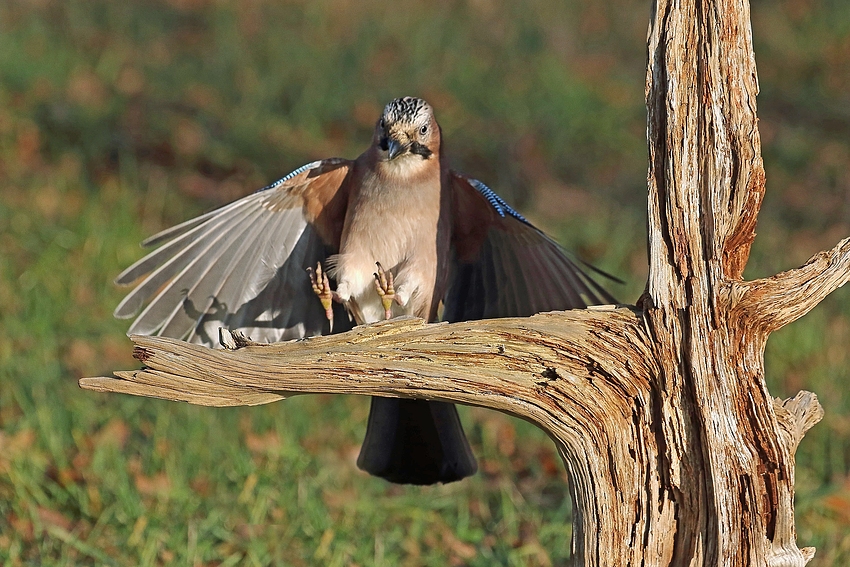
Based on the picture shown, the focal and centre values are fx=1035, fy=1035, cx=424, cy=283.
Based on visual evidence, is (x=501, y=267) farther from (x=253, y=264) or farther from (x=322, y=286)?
(x=253, y=264)

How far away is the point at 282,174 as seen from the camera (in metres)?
7.93

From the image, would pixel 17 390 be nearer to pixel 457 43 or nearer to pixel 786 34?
pixel 457 43

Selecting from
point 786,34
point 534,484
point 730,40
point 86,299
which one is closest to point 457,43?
point 786,34

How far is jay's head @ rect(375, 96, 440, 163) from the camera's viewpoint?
385cm

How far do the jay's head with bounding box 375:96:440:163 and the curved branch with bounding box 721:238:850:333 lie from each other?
1493 millimetres

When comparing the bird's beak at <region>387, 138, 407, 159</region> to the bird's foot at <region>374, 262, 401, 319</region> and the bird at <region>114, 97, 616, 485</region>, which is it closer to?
the bird at <region>114, 97, 616, 485</region>

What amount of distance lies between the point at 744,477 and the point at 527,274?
146 cm

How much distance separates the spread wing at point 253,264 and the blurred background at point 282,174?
87cm

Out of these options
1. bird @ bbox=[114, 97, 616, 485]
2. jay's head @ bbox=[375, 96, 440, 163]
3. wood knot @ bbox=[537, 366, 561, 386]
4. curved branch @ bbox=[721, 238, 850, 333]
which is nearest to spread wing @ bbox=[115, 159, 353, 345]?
bird @ bbox=[114, 97, 616, 485]

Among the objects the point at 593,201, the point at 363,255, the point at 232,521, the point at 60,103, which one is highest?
the point at 60,103

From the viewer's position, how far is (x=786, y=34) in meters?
10.5

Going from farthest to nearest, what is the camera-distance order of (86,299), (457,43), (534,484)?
(457,43) < (86,299) < (534,484)

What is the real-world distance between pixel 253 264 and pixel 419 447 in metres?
0.96

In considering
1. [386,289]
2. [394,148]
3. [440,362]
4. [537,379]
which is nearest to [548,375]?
[537,379]
